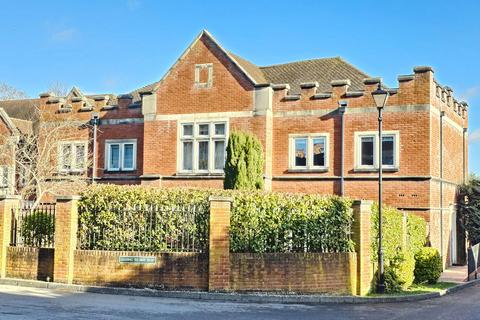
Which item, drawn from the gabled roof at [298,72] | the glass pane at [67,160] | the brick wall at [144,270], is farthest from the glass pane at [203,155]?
the brick wall at [144,270]

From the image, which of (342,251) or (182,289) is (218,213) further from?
(342,251)

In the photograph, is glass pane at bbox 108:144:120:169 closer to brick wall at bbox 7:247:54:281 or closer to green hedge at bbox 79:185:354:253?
brick wall at bbox 7:247:54:281

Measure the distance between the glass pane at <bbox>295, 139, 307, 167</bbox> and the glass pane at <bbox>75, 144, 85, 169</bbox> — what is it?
11199 millimetres

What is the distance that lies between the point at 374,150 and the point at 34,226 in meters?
14.4

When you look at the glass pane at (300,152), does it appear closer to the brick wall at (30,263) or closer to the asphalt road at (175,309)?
the asphalt road at (175,309)

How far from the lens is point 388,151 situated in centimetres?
2569

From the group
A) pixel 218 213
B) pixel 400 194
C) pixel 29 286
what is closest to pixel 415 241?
pixel 400 194

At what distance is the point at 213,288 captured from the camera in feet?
51.6

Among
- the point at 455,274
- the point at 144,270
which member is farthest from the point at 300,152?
the point at 144,270

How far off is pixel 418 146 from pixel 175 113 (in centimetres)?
1104

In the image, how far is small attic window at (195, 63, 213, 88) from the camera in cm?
2786

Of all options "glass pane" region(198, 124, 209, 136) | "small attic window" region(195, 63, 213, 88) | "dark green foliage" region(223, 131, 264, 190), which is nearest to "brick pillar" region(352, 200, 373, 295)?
"dark green foliage" region(223, 131, 264, 190)

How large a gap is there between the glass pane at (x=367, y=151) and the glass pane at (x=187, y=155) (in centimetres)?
783

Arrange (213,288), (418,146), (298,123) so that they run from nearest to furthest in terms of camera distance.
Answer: (213,288)
(418,146)
(298,123)
